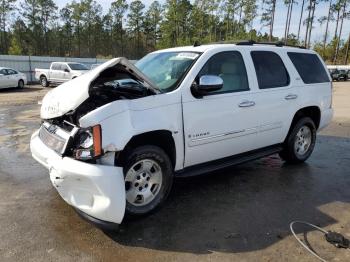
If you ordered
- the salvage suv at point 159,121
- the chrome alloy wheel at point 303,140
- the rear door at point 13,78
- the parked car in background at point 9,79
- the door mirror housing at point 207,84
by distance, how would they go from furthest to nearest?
the rear door at point 13,78 → the parked car in background at point 9,79 → the chrome alloy wheel at point 303,140 → the door mirror housing at point 207,84 → the salvage suv at point 159,121

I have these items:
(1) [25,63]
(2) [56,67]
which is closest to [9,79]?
(2) [56,67]

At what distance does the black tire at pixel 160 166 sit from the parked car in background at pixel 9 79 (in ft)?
68.3

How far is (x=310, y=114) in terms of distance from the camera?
21.5 ft

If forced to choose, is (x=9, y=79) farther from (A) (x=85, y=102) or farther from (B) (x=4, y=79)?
(A) (x=85, y=102)

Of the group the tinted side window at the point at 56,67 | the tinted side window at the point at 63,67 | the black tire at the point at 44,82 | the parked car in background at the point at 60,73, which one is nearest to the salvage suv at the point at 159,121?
the parked car in background at the point at 60,73

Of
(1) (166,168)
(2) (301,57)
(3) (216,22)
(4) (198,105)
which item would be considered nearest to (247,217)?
(1) (166,168)

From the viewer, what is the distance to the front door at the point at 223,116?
4.41 m

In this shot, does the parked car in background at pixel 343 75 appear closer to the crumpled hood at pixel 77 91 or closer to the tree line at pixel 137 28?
the tree line at pixel 137 28

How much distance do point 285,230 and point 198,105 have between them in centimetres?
169

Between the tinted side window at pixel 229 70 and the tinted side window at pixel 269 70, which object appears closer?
the tinted side window at pixel 229 70

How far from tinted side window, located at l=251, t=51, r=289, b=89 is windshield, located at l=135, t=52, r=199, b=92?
1119mm

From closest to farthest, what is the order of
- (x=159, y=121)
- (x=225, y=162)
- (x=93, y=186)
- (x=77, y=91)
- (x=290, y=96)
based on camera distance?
(x=93, y=186) < (x=77, y=91) < (x=159, y=121) < (x=225, y=162) < (x=290, y=96)

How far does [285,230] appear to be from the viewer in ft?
13.0

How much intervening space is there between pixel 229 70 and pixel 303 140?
238 centimetres
